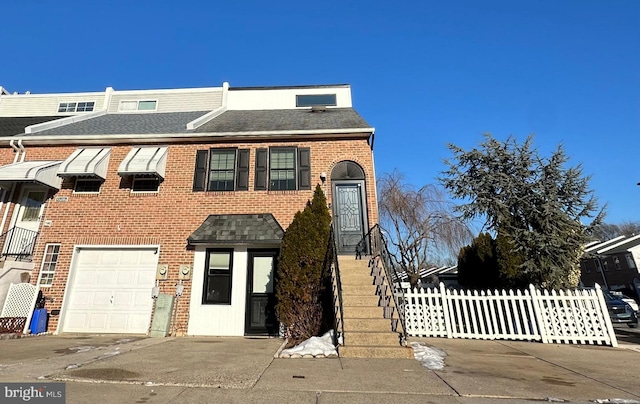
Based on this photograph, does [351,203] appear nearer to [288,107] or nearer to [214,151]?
[214,151]

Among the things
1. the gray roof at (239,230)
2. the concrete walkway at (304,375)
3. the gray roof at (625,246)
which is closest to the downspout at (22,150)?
the concrete walkway at (304,375)

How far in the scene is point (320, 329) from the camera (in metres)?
7.14

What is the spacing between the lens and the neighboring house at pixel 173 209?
855cm

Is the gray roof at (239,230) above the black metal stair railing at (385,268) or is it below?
above

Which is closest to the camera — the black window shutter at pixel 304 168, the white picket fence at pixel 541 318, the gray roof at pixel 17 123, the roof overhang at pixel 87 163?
the white picket fence at pixel 541 318

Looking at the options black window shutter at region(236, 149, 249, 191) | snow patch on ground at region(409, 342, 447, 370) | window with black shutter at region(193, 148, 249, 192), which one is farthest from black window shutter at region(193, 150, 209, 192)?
snow patch on ground at region(409, 342, 447, 370)

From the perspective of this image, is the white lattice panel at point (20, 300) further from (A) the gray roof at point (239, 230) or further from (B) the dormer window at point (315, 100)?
(B) the dormer window at point (315, 100)

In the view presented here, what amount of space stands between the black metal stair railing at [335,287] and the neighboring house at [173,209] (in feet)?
5.56

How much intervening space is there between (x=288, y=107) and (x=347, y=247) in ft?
25.1

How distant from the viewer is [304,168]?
983cm

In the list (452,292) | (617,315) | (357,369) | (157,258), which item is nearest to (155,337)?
(157,258)

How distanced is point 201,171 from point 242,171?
1.38 metres

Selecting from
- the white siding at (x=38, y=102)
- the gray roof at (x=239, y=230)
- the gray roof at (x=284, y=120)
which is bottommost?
the gray roof at (x=239, y=230)

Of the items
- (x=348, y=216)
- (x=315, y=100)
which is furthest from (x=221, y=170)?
(x=315, y=100)
